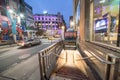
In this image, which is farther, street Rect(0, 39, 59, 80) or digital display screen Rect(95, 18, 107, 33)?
digital display screen Rect(95, 18, 107, 33)

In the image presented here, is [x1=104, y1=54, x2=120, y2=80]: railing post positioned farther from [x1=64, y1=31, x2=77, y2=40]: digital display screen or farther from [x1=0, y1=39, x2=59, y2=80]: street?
[x1=64, y1=31, x2=77, y2=40]: digital display screen

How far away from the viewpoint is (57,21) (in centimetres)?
6188

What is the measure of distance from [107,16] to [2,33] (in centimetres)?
1643

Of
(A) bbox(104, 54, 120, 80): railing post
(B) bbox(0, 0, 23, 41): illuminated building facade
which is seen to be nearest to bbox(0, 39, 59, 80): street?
(A) bbox(104, 54, 120, 80): railing post

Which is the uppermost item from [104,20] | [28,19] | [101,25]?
[28,19]

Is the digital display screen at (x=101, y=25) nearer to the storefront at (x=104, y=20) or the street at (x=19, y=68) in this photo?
the storefront at (x=104, y=20)

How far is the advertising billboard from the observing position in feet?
16.8

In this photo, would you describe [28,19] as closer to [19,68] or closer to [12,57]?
[12,57]

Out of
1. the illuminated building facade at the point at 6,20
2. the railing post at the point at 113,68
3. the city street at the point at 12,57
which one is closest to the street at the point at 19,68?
the city street at the point at 12,57

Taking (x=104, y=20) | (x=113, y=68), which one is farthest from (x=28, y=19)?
(x=113, y=68)

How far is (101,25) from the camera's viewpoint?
5574 millimetres

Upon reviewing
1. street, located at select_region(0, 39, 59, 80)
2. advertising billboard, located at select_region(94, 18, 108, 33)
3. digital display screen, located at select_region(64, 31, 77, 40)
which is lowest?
street, located at select_region(0, 39, 59, 80)

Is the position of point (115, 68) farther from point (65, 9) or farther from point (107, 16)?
point (65, 9)

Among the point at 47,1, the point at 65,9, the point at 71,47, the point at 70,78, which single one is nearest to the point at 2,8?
the point at 71,47
